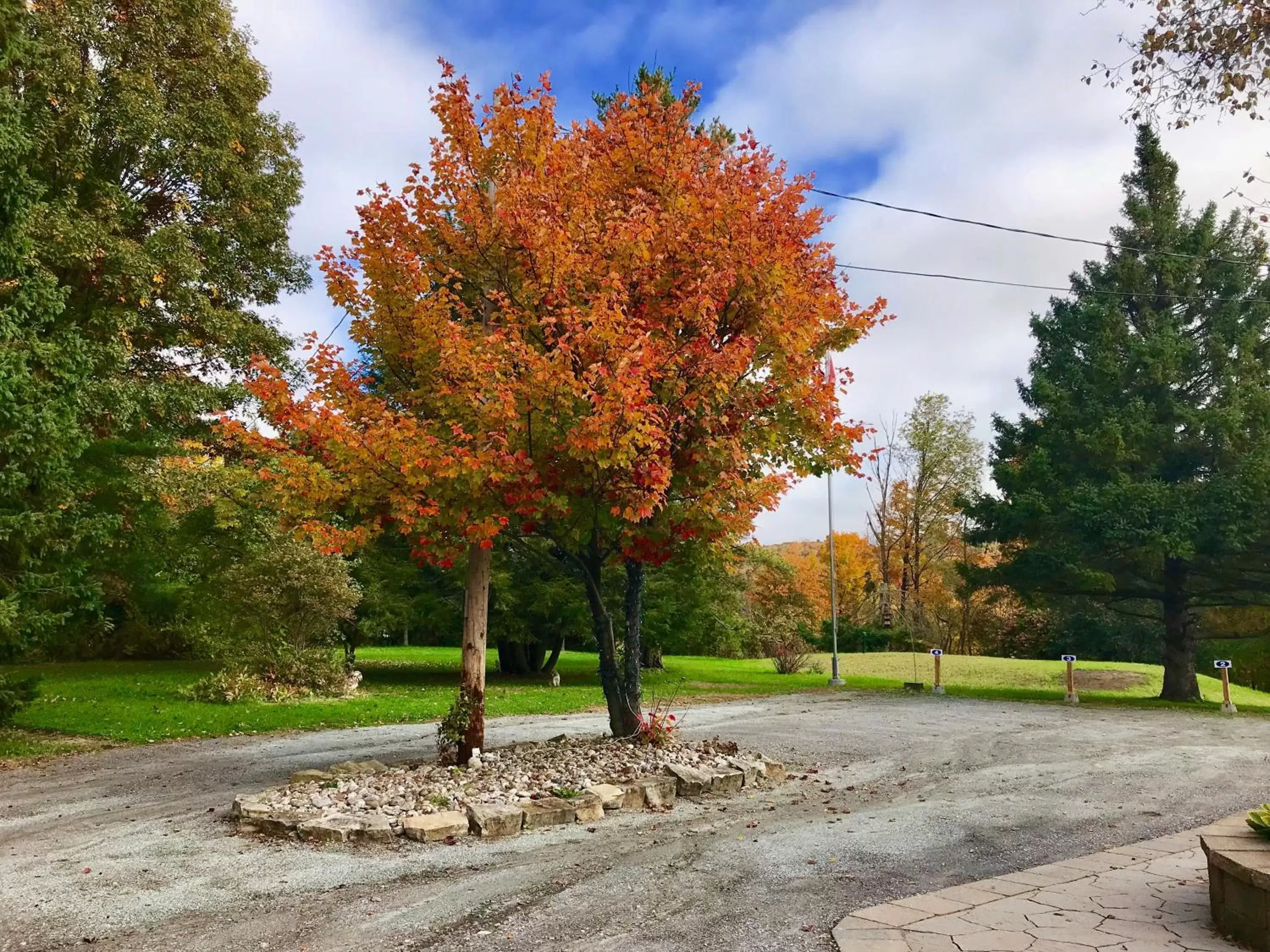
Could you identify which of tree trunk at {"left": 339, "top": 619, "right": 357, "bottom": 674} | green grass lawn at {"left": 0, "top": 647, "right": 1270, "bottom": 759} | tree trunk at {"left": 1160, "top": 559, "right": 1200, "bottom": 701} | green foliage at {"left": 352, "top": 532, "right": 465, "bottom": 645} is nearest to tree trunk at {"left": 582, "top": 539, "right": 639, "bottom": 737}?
green grass lawn at {"left": 0, "top": 647, "right": 1270, "bottom": 759}

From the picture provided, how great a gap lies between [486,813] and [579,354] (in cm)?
388

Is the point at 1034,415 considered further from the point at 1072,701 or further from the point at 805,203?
the point at 805,203

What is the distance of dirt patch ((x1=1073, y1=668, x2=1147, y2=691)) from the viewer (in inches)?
928

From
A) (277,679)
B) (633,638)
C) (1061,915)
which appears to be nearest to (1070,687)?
(633,638)

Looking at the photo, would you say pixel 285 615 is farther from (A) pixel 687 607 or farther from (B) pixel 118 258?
(A) pixel 687 607

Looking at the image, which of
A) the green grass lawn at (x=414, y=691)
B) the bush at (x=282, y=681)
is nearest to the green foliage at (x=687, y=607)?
the green grass lawn at (x=414, y=691)

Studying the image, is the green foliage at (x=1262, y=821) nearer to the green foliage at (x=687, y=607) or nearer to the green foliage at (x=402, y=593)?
the green foliage at (x=687, y=607)

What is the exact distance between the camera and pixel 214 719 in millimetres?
12852

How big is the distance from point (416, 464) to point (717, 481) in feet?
9.37

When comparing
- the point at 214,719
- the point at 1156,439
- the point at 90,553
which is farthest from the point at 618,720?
the point at 1156,439

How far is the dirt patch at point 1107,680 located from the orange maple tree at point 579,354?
65.6ft

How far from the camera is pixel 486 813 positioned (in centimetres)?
613

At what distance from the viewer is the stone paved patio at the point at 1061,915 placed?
3711 mm

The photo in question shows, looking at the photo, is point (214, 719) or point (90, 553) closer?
point (214, 719)
